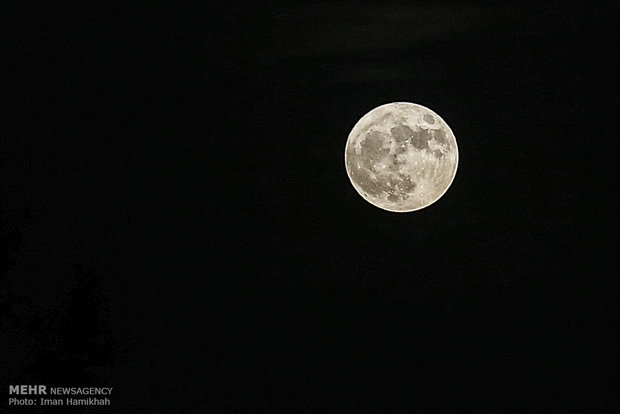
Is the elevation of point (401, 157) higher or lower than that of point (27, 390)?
higher

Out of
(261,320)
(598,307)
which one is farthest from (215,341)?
(598,307)

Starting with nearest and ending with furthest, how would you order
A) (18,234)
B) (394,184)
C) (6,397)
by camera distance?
(394,184), (6,397), (18,234)

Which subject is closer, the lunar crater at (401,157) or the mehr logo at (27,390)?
the lunar crater at (401,157)

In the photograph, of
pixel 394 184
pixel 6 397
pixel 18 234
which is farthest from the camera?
pixel 18 234

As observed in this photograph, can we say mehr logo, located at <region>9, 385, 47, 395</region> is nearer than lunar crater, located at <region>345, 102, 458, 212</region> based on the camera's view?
No

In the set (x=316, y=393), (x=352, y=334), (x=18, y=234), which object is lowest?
(x=316, y=393)

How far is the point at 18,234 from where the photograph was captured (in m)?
4.18

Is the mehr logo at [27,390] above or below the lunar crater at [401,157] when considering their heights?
below

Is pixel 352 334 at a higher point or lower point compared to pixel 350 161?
lower

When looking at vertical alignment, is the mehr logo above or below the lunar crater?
below

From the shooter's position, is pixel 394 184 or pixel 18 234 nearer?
pixel 394 184

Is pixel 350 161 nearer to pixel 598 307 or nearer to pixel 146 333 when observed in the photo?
pixel 146 333

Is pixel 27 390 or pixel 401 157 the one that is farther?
pixel 27 390

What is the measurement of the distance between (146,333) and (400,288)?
1509mm
